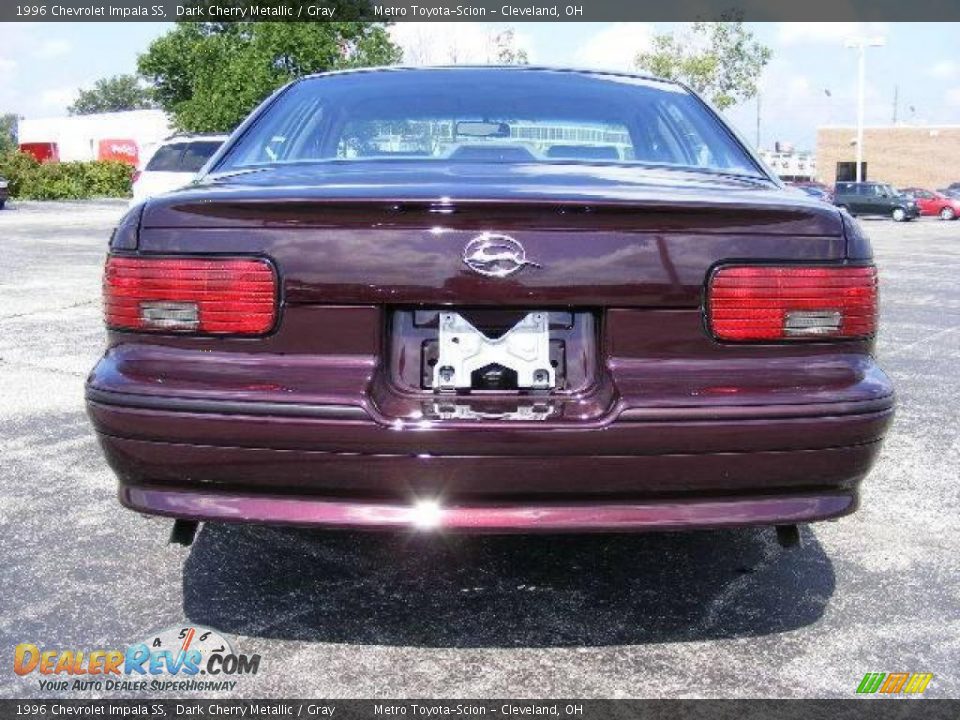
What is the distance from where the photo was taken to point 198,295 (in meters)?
2.39

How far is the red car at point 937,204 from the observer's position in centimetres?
4050

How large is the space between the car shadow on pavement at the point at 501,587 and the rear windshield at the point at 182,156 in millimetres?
10868

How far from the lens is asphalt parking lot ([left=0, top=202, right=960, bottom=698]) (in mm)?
2529

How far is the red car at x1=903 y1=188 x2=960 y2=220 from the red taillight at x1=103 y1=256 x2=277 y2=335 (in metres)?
41.4

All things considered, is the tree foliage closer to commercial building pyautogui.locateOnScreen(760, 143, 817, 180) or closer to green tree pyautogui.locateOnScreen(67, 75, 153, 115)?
green tree pyautogui.locateOnScreen(67, 75, 153, 115)

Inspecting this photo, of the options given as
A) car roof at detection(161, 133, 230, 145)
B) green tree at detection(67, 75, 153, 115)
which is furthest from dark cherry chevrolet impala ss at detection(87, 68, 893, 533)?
green tree at detection(67, 75, 153, 115)

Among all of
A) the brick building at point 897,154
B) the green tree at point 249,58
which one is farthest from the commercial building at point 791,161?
the green tree at point 249,58

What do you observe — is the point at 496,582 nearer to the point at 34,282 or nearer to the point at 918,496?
the point at 918,496

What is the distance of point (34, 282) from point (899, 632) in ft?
33.7

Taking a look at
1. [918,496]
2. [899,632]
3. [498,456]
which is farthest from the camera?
[918,496]

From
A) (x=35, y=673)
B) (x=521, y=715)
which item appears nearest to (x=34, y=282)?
(x=35, y=673)

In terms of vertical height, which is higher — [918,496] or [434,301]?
[434,301]

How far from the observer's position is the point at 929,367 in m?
6.59

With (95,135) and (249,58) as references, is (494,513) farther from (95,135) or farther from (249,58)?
(95,135)
